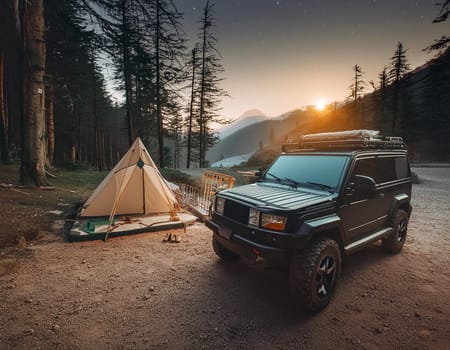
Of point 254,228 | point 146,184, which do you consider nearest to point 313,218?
point 254,228

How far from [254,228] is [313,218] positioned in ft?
2.76

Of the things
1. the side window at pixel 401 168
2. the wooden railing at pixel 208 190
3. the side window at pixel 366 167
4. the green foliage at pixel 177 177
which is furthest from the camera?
the green foliage at pixel 177 177

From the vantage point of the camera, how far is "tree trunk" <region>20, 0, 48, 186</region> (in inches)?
324

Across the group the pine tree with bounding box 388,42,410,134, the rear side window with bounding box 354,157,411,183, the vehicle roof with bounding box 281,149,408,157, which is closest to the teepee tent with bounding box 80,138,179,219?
the vehicle roof with bounding box 281,149,408,157

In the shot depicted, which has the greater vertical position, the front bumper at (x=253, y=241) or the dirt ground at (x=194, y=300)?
the front bumper at (x=253, y=241)

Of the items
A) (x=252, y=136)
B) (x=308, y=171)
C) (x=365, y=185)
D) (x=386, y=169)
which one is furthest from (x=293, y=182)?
(x=252, y=136)

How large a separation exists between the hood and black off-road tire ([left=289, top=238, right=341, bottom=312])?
2.03 ft

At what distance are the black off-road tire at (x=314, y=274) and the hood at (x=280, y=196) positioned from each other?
2.03 feet

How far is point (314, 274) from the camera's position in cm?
296

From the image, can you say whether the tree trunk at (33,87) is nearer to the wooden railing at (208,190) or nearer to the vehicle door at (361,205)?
the wooden railing at (208,190)

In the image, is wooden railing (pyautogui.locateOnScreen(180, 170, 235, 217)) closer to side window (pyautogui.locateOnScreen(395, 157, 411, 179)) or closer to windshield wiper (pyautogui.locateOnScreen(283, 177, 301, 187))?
windshield wiper (pyautogui.locateOnScreen(283, 177, 301, 187))

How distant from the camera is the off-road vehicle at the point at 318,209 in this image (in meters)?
2.95

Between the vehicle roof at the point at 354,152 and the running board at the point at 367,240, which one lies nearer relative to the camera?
the running board at the point at 367,240

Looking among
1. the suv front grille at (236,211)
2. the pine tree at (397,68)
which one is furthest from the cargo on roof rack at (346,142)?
the pine tree at (397,68)
